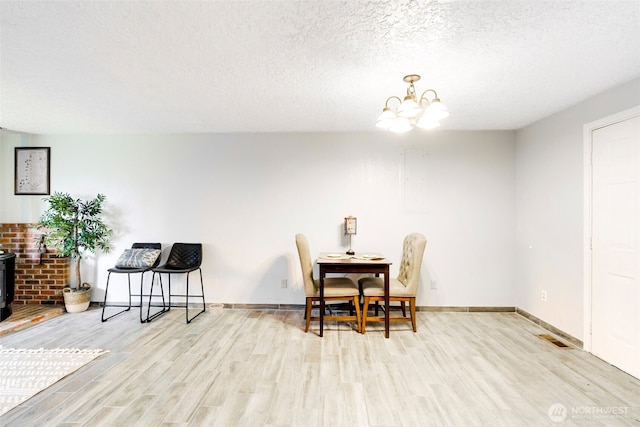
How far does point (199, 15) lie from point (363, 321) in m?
2.95

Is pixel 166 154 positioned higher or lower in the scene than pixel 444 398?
higher

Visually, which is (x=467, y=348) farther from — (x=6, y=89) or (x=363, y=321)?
(x=6, y=89)

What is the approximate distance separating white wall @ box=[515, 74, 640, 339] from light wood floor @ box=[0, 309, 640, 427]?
425mm

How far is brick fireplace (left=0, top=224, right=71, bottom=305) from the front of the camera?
424 cm

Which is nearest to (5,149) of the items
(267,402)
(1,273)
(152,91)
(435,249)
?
(1,273)

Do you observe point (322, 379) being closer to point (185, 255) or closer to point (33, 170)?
point (185, 255)

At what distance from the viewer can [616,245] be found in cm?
266

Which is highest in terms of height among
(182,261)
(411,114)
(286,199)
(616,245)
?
(411,114)

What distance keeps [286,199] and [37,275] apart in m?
3.45

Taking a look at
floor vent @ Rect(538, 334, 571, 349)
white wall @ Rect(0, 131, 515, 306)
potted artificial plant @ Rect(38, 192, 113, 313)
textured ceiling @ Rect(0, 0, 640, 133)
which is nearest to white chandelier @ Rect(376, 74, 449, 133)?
textured ceiling @ Rect(0, 0, 640, 133)

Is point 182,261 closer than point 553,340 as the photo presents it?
No

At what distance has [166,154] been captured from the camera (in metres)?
4.35

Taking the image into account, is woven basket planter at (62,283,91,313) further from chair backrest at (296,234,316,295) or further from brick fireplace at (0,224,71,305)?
chair backrest at (296,234,316,295)

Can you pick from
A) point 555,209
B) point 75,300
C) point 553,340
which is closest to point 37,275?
point 75,300
